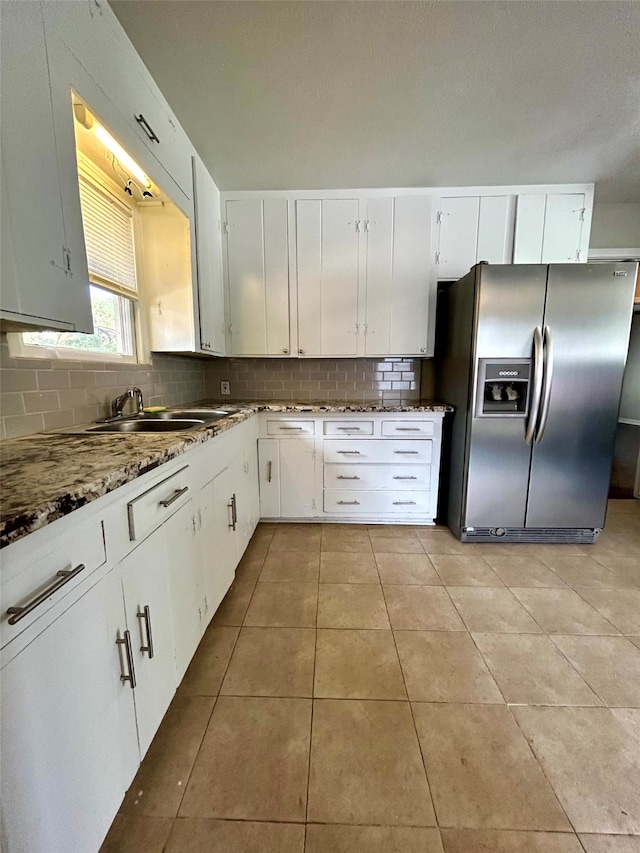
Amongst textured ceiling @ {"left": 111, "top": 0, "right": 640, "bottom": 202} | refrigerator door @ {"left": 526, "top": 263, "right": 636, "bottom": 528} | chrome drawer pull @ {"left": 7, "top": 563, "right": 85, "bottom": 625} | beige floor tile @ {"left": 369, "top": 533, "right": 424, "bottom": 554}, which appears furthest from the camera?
beige floor tile @ {"left": 369, "top": 533, "right": 424, "bottom": 554}

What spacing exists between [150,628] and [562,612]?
1873 millimetres

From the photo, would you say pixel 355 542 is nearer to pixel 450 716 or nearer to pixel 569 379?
pixel 450 716

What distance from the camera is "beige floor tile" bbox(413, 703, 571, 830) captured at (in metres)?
0.90

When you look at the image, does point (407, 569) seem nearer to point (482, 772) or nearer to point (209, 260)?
point (482, 772)

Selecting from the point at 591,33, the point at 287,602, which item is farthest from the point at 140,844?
the point at 591,33

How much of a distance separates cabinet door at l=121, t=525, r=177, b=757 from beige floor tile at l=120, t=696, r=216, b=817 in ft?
0.44

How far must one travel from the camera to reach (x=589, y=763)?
1.02 m

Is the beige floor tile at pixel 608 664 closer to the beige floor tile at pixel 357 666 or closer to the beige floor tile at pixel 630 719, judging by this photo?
the beige floor tile at pixel 630 719

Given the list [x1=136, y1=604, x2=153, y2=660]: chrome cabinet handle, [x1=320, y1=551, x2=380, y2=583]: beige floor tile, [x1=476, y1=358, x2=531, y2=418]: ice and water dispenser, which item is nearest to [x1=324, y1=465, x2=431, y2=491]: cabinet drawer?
[x1=320, y1=551, x2=380, y2=583]: beige floor tile

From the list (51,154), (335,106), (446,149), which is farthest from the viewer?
(446,149)

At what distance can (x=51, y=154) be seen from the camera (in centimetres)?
96

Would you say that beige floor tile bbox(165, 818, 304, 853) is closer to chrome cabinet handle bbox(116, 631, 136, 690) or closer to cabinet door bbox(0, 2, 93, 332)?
chrome cabinet handle bbox(116, 631, 136, 690)

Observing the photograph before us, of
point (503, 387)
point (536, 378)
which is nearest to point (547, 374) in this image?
point (536, 378)

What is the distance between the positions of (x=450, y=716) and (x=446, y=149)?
2875 mm
